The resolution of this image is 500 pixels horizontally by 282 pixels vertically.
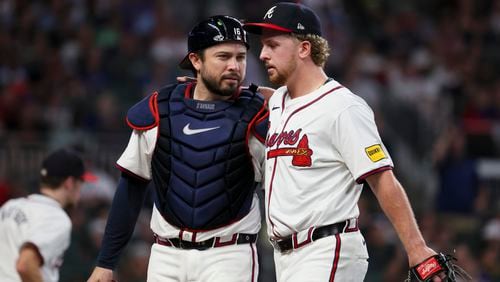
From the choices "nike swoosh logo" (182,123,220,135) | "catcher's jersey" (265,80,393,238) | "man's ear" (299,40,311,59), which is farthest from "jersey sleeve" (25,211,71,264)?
"man's ear" (299,40,311,59)

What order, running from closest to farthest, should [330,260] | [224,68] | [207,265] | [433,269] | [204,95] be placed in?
[433,269], [330,260], [207,265], [224,68], [204,95]

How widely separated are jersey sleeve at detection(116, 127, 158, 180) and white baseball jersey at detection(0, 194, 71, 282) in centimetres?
80

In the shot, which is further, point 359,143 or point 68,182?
point 68,182

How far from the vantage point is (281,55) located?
5.60 m

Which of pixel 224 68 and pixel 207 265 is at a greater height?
pixel 224 68

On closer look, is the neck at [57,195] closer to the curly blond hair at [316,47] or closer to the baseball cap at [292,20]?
the baseball cap at [292,20]

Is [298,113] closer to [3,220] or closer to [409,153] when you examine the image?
[3,220]

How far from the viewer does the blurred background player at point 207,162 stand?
229 inches

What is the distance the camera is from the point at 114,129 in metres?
12.1

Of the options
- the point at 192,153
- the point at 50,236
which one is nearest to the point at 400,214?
the point at 192,153

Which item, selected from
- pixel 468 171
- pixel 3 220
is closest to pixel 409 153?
pixel 468 171

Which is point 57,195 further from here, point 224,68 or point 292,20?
point 292,20

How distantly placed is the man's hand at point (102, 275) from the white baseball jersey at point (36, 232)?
0.63m

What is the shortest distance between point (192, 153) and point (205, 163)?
92 millimetres
